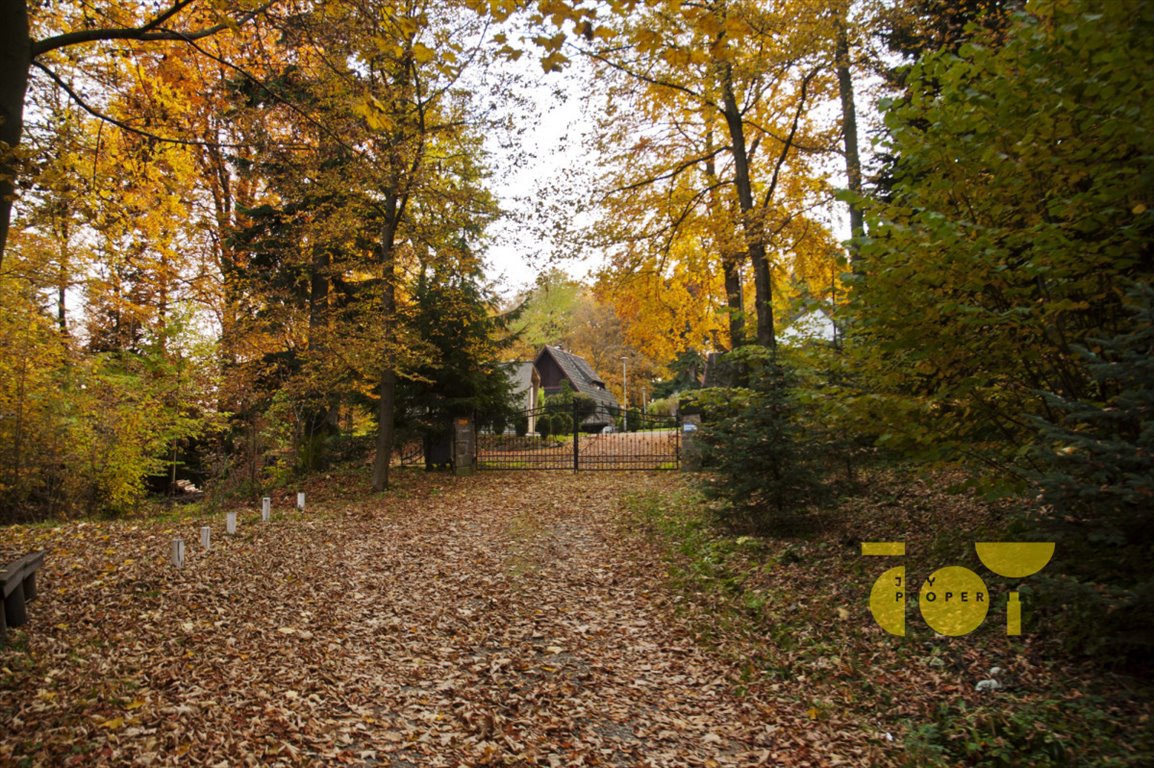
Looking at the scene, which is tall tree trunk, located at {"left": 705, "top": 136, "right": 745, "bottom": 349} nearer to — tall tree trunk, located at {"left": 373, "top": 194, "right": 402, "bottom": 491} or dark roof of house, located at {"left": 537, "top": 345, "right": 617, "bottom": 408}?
tall tree trunk, located at {"left": 373, "top": 194, "right": 402, "bottom": 491}

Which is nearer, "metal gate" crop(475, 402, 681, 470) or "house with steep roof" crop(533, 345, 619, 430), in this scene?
"metal gate" crop(475, 402, 681, 470)

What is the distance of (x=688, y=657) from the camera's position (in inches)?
195

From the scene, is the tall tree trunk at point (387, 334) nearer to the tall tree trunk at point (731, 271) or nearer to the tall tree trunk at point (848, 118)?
the tall tree trunk at point (731, 271)

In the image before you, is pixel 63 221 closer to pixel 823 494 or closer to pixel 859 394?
pixel 859 394

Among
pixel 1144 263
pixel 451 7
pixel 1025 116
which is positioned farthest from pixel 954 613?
pixel 451 7

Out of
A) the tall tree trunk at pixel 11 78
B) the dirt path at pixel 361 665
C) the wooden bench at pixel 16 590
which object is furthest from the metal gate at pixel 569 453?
the tall tree trunk at pixel 11 78

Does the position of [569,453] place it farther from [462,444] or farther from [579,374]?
[579,374]

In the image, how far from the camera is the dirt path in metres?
3.64

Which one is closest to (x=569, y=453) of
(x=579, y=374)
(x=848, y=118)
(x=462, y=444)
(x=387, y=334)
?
(x=462, y=444)

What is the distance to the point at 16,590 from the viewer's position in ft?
16.0
